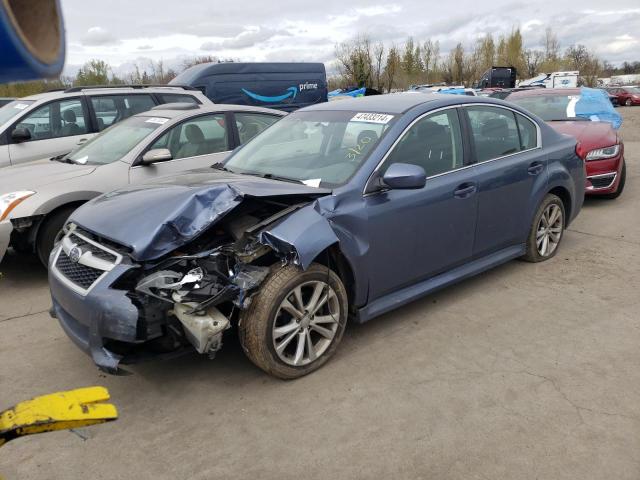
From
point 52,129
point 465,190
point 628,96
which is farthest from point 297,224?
point 628,96

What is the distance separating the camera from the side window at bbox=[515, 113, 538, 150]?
4.96 m

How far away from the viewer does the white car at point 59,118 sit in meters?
6.94

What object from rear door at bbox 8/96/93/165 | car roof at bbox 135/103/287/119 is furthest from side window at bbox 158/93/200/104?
car roof at bbox 135/103/287/119

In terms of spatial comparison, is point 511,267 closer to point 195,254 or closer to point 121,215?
point 195,254

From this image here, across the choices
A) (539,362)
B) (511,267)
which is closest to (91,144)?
(511,267)

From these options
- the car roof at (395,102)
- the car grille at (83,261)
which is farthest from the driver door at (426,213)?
the car grille at (83,261)

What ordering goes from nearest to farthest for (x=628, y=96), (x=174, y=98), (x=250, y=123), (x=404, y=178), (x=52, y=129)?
(x=404, y=178), (x=250, y=123), (x=52, y=129), (x=174, y=98), (x=628, y=96)

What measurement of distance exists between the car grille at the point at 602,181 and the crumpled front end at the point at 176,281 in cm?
591

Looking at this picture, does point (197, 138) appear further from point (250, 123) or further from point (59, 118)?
point (59, 118)

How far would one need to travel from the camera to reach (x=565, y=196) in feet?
17.9

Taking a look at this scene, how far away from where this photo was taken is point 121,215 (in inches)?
130

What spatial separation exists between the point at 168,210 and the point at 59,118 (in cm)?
509

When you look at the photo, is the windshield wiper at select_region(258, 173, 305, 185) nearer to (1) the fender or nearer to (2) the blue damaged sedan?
(2) the blue damaged sedan

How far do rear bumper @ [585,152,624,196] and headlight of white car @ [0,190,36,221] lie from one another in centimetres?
706
